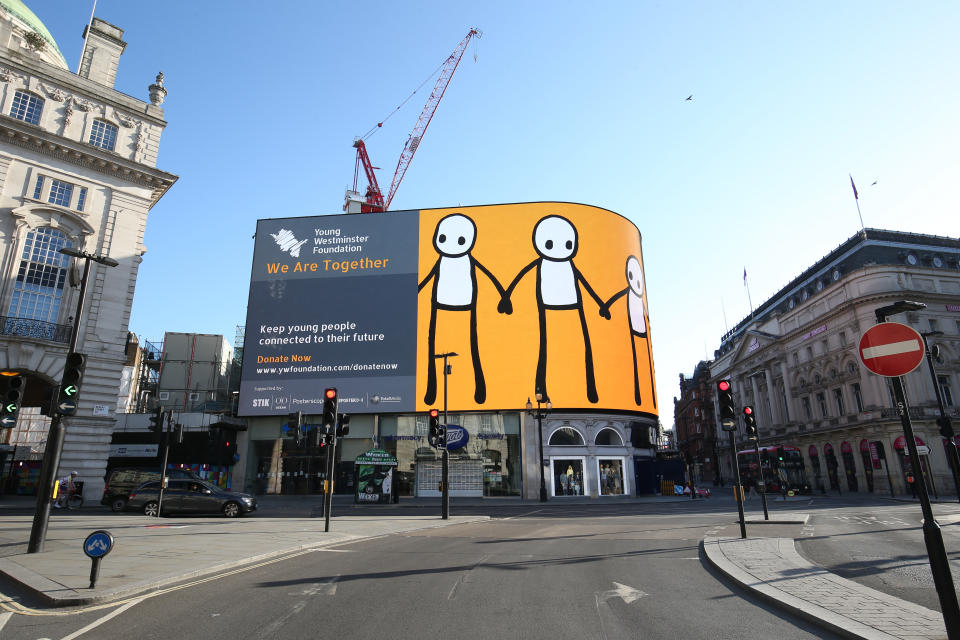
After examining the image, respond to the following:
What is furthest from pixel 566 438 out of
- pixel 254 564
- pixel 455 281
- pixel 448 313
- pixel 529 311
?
pixel 254 564

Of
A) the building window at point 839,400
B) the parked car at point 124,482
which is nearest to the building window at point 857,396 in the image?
the building window at point 839,400

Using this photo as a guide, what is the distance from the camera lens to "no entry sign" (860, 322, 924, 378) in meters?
6.30

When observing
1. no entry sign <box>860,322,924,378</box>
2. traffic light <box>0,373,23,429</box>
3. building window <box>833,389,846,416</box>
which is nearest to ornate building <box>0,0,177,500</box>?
traffic light <box>0,373,23,429</box>

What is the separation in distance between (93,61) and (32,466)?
27.6 meters

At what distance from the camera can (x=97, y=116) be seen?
3189cm

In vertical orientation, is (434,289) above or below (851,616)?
above

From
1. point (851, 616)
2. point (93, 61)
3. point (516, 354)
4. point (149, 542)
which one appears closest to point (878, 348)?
point (851, 616)

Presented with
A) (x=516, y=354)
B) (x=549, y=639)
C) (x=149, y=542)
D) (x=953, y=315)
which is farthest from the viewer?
A: (x=953, y=315)

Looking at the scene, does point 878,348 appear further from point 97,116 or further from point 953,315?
point 953,315

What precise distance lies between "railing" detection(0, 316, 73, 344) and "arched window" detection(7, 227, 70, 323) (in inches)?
15.7

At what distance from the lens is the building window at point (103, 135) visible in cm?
3183

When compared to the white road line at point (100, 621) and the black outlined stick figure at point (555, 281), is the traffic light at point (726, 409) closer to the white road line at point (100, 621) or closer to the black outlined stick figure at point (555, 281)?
the white road line at point (100, 621)

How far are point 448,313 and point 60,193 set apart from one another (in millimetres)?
24676

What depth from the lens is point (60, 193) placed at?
30234 mm
